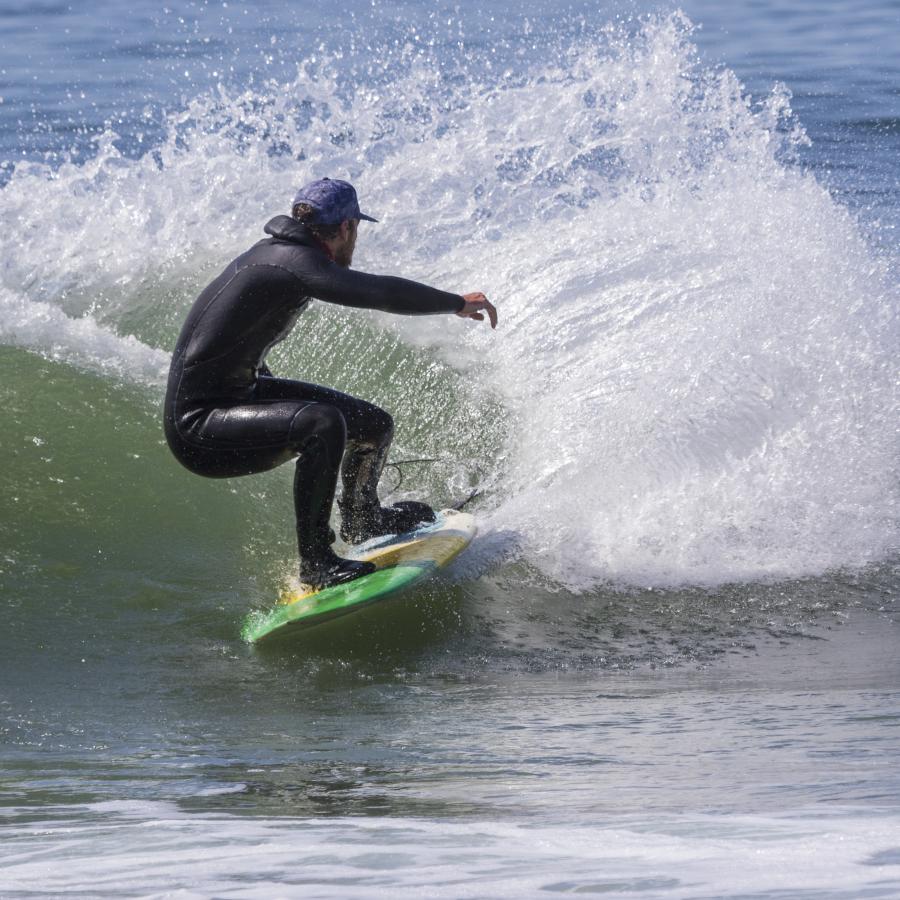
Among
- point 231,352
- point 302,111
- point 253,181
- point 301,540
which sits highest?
point 302,111

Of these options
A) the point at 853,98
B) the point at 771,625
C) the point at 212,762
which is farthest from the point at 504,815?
the point at 853,98

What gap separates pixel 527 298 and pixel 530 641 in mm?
3526

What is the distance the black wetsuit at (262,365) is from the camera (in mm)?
5047

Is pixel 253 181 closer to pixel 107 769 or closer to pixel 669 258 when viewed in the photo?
pixel 669 258

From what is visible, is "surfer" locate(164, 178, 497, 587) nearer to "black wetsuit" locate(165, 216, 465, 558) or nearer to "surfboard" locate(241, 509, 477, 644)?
"black wetsuit" locate(165, 216, 465, 558)

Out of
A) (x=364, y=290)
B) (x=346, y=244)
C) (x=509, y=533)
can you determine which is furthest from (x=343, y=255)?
(x=509, y=533)

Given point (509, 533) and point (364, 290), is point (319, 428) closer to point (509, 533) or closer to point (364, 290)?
point (364, 290)

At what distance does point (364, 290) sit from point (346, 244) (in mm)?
345

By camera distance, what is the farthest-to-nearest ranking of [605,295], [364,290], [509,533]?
[605,295] < [509,533] < [364,290]

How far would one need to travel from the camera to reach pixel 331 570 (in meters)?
5.52

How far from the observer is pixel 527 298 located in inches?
340

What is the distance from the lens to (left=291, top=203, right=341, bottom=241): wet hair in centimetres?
511

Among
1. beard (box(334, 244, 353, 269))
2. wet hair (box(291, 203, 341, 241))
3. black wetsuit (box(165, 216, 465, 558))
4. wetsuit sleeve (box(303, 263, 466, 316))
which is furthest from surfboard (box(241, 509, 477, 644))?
wet hair (box(291, 203, 341, 241))

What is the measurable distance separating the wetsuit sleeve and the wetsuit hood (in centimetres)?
17
